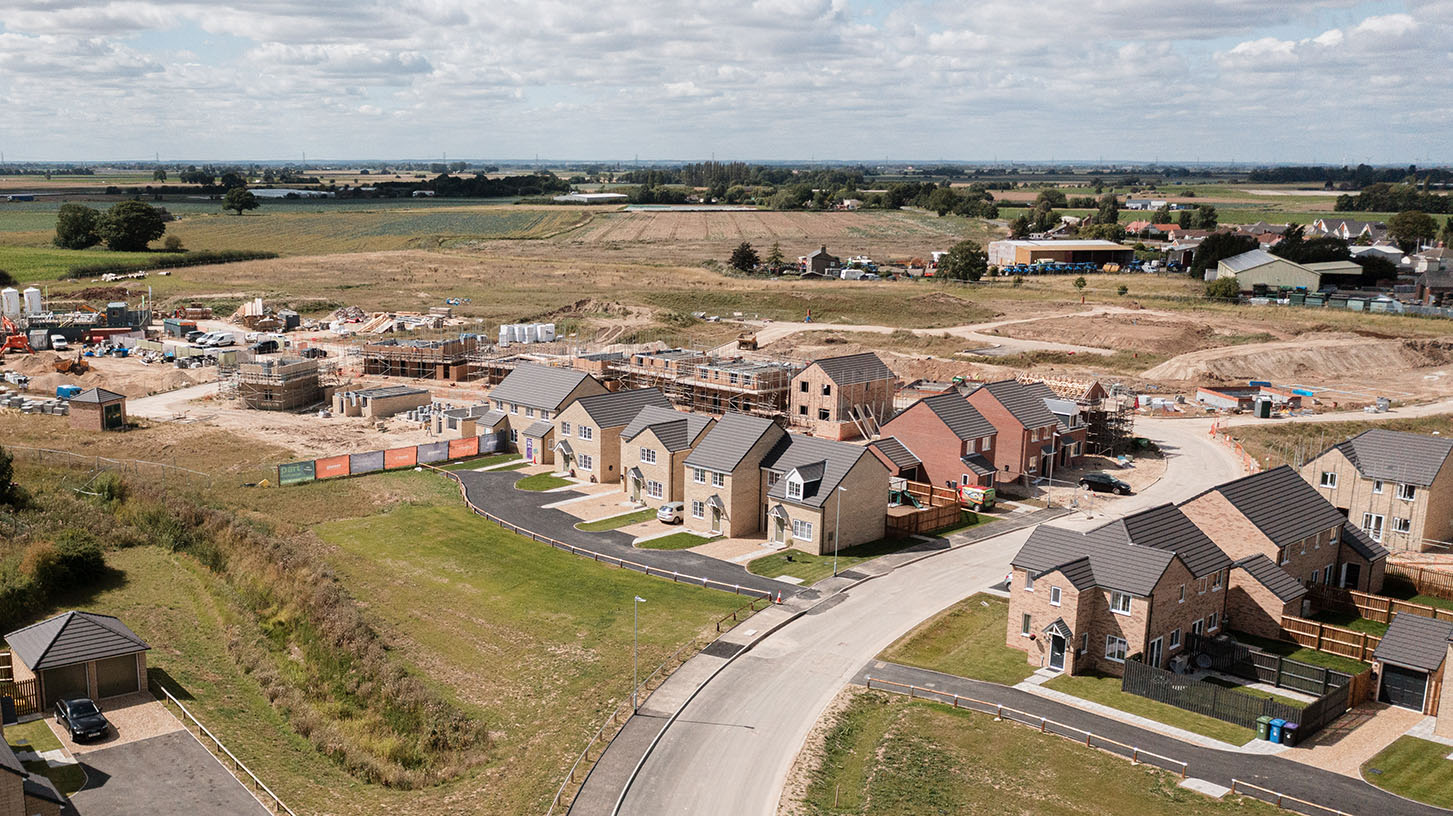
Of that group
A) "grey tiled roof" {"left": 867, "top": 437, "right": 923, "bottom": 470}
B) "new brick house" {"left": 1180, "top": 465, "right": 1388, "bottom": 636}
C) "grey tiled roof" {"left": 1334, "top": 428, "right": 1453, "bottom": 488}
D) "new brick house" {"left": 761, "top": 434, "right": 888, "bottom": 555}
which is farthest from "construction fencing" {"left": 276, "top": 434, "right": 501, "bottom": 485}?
"grey tiled roof" {"left": 1334, "top": 428, "right": 1453, "bottom": 488}

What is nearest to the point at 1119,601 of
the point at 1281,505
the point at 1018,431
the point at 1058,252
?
the point at 1281,505

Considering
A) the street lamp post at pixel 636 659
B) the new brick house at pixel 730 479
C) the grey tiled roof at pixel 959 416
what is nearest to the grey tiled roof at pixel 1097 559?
the street lamp post at pixel 636 659

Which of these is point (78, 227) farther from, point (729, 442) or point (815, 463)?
point (815, 463)

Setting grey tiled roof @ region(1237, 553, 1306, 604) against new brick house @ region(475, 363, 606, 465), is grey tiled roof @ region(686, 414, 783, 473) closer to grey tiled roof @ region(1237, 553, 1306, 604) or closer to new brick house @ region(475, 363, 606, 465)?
new brick house @ region(475, 363, 606, 465)

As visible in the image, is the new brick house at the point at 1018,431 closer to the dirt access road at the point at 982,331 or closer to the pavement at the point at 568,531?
the pavement at the point at 568,531

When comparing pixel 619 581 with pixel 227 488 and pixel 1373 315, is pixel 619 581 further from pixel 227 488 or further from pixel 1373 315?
pixel 1373 315
